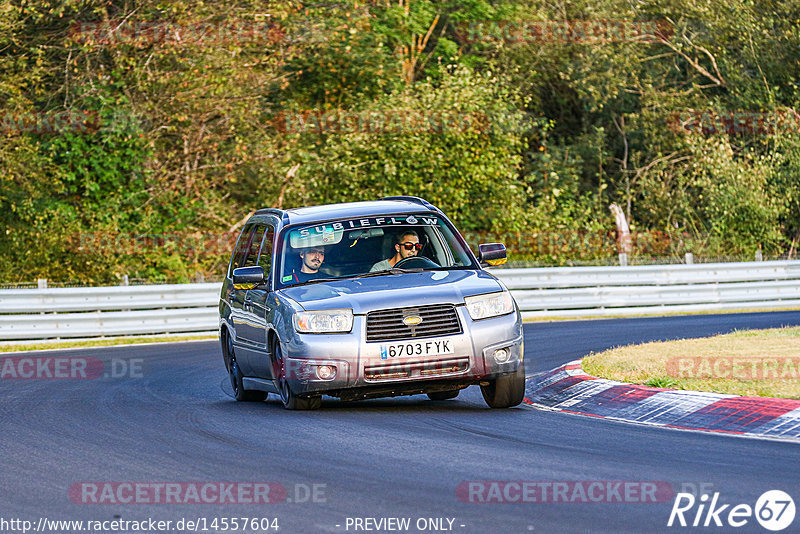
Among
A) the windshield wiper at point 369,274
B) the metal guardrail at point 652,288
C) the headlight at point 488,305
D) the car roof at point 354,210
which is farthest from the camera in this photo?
the metal guardrail at point 652,288

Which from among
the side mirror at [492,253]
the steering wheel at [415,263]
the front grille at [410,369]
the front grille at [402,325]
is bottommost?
the front grille at [410,369]

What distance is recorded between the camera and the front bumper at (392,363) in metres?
10.4

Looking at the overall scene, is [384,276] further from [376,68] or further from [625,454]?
[376,68]

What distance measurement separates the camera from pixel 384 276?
11.4 meters

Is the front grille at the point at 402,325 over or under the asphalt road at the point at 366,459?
over

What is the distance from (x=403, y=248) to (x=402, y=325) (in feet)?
5.20

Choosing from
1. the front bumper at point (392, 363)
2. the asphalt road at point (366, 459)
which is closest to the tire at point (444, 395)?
the asphalt road at point (366, 459)

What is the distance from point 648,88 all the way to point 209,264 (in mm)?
15168

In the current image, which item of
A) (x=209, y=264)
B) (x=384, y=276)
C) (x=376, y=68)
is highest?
(x=376, y=68)

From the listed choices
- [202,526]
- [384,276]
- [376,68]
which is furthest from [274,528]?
Result: [376,68]

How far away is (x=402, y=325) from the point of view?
1046cm

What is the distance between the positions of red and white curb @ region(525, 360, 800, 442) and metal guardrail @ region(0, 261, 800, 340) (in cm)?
1273

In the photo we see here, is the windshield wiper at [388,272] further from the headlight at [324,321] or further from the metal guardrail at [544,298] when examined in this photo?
the metal guardrail at [544,298]

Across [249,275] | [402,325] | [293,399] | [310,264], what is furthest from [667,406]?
[249,275]
